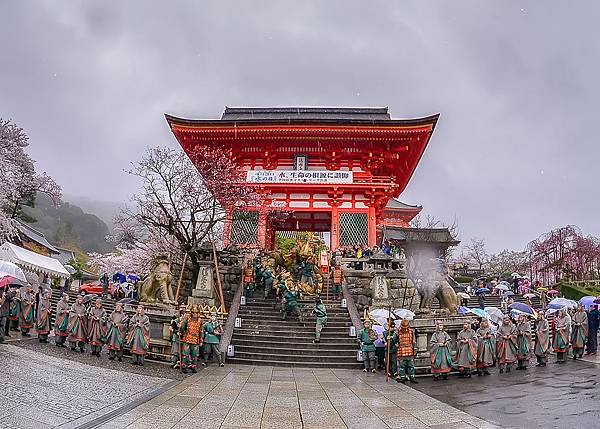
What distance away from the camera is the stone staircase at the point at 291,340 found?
522 inches

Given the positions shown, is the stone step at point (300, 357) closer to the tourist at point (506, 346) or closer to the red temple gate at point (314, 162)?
the tourist at point (506, 346)

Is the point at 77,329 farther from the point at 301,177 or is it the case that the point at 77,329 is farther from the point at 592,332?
the point at 592,332

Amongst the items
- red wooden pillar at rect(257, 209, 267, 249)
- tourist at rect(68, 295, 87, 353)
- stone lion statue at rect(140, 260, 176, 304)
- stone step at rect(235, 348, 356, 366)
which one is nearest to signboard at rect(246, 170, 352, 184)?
red wooden pillar at rect(257, 209, 267, 249)

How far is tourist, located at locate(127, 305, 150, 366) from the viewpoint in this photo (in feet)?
38.7

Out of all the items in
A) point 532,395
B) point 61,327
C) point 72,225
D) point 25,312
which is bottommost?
point 532,395

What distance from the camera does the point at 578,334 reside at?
13.3 metres

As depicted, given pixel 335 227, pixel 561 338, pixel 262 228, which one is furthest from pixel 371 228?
pixel 561 338

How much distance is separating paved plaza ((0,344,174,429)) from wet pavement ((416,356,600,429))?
606 centimetres

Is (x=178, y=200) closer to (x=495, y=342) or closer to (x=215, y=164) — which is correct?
(x=215, y=164)

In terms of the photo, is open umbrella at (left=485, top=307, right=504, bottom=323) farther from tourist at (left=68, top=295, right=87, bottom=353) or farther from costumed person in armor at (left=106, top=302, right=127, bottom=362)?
tourist at (left=68, top=295, right=87, bottom=353)

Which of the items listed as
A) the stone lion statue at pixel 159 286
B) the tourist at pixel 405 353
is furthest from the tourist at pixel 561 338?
the stone lion statue at pixel 159 286

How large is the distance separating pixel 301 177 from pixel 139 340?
49.0ft

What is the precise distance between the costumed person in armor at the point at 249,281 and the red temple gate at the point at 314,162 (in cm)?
534

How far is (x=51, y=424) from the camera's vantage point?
6.18m
